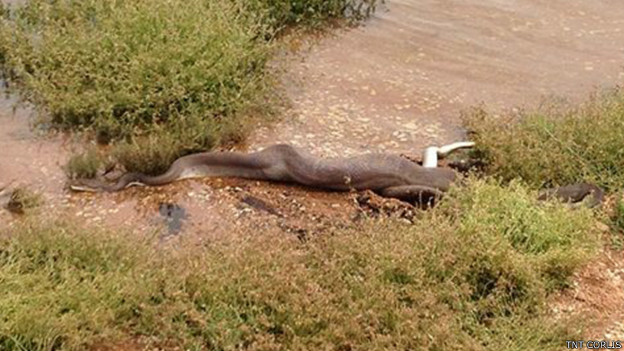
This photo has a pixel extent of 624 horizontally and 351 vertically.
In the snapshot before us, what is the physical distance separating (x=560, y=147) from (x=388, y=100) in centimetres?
176

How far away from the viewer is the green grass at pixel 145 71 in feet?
22.2

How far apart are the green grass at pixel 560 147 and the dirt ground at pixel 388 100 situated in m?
0.66

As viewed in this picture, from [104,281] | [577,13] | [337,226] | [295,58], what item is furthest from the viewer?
[577,13]

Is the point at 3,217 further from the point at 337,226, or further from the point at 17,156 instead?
the point at 337,226

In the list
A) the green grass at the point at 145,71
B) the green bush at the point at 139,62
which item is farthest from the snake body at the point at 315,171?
the green bush at the point at 139,62

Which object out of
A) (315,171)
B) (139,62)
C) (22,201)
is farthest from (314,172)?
(22,201)

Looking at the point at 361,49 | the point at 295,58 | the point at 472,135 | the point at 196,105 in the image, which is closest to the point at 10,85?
the point at 196,105

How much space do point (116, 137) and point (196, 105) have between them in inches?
26.1

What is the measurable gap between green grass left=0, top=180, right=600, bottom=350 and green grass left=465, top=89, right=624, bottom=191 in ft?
3.33

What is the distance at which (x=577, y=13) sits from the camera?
9570mm

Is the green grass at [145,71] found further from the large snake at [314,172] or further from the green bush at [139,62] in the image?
the large snake at [314,172]

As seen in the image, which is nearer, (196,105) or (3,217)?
(3,217)

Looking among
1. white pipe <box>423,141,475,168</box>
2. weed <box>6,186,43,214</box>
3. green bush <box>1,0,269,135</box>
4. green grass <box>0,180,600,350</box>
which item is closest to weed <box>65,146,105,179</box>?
weed <box>6,186,43,214</box>

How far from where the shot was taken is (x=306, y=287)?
4613mm
